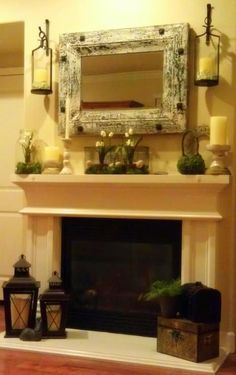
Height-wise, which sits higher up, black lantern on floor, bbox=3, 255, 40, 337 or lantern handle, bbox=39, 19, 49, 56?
lantern handle, bbox=39, 19, 49, 56

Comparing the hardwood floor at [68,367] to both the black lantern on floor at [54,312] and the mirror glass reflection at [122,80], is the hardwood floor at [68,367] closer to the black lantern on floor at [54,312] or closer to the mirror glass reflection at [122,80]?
the black lantern on floor at [54,312]

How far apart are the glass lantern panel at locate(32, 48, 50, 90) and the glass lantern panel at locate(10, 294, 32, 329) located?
4.94ft

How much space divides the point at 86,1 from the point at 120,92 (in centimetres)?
75

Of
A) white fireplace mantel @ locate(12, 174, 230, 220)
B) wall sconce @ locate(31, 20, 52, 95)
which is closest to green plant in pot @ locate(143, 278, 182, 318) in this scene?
white fireplace mantel @ locate(12, 174, 230, 220)

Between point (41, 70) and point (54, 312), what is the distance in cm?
175

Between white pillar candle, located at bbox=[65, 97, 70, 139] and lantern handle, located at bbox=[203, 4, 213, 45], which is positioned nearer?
lantern handle, located at bbox=[203, 4, 213, 45]

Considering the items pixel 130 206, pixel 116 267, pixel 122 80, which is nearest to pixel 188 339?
pixel 116 267

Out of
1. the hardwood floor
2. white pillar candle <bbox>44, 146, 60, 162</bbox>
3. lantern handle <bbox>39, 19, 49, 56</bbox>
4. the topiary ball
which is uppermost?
lantern handle <bbox>39, 19, 49, 56</bbox>

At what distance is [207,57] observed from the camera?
365 centimetres

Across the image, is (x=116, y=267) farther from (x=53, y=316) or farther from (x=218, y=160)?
(x=218, y=160)

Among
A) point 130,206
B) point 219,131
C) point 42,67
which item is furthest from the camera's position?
point 42,67

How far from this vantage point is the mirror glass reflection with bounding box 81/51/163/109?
3.79m

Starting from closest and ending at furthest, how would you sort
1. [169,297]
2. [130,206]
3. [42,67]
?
[169,297] < [130,206] < [42,67]

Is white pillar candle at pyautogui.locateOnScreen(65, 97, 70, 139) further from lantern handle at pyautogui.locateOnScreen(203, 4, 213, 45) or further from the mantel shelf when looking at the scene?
lantern handle at pyautogui.locateOnScreen(203, 4, 213, 45)
